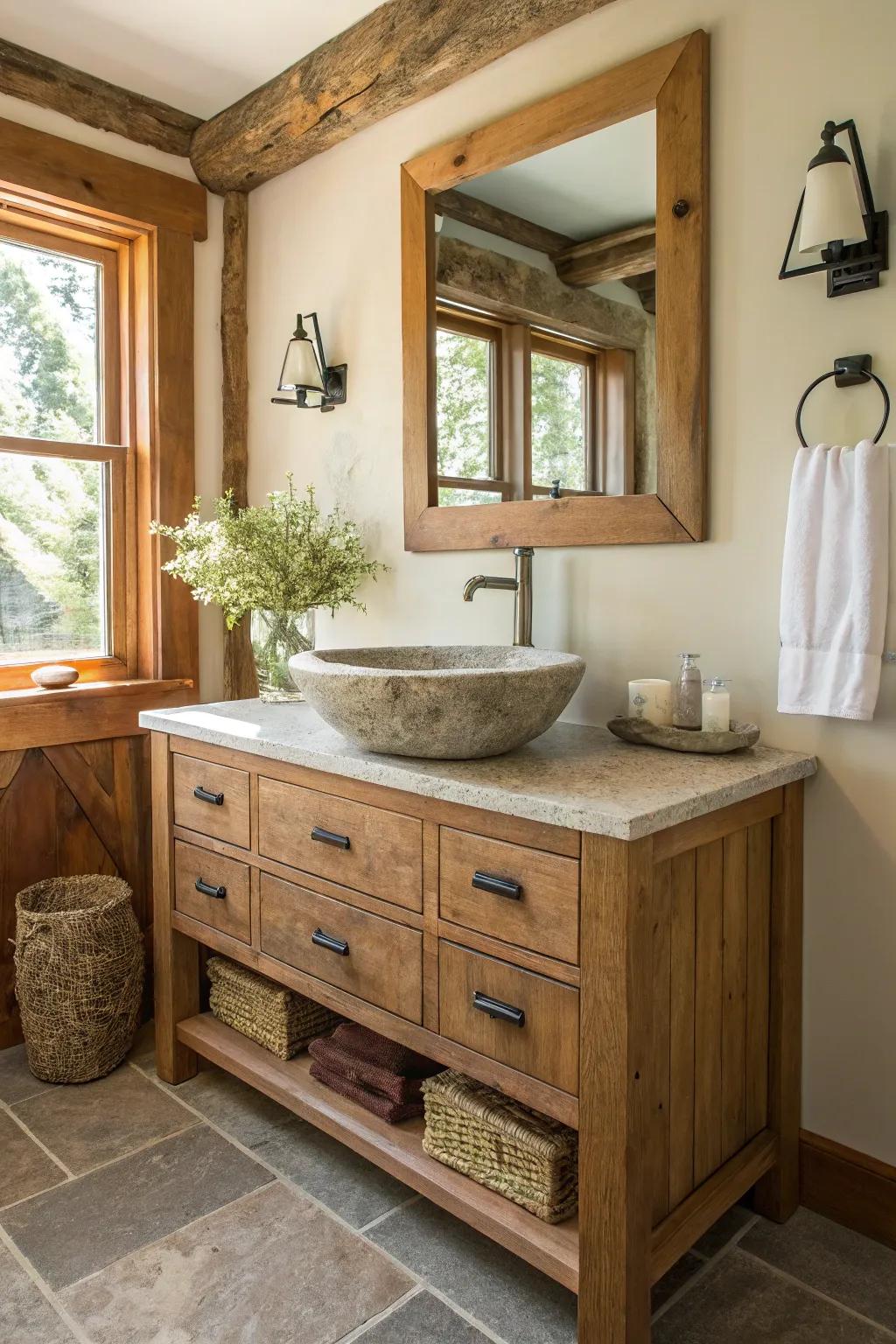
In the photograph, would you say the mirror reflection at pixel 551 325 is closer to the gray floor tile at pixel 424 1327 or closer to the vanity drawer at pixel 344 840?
the vanity drawer at pixel 344 840

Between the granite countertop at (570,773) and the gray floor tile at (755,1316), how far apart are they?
819 mm

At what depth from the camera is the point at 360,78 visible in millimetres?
2229

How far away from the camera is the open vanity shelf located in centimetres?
144

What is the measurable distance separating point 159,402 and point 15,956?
1540mm

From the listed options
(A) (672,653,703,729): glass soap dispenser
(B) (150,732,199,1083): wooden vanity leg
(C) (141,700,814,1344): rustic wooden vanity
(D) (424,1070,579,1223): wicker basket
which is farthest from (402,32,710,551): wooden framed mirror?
(D) (424,1070,579,1223): wicker basket

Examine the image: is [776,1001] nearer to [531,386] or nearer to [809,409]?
[809,409]

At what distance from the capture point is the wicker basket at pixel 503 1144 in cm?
148

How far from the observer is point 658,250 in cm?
181

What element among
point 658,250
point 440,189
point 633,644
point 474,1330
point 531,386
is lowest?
point 474,1330

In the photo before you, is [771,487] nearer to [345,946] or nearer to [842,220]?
[842,220]

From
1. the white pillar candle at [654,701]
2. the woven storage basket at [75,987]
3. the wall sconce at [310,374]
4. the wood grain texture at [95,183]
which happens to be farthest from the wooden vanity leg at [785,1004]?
the wood grain texture at [95,183]

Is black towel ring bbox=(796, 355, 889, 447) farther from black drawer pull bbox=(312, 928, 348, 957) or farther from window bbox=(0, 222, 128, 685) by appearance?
window bbox=(0, 222, 128, 685)

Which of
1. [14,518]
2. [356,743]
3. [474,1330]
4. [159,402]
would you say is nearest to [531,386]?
[356,743]

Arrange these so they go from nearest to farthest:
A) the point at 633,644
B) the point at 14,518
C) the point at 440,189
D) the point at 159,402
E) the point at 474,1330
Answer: the point at 474,1330, the point at 633,644, the point at 440,189, the point at 14,518, the point at 159,402
